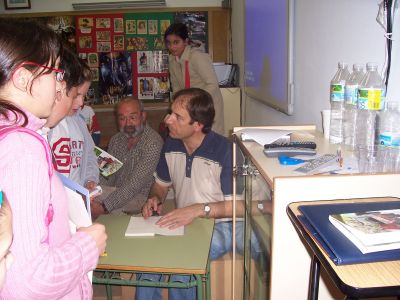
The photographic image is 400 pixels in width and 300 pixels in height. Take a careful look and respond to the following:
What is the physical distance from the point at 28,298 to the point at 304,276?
69 cm

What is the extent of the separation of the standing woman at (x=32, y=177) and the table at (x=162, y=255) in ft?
2.11

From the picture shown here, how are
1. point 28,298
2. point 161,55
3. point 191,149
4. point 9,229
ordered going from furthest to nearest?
point 161,55
point 191,149
point 28,298
point 9,229

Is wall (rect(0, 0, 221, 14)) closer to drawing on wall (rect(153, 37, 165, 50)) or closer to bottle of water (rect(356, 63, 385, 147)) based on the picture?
drawing on wall (rect(153, 37, 165, 50))

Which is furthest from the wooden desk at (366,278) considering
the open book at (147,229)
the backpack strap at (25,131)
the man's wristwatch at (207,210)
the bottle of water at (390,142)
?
the man's wristwatch at (207,210)

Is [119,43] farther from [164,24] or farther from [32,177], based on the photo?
[32,177]

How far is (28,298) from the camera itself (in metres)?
0.71

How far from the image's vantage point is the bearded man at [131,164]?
2377 mm

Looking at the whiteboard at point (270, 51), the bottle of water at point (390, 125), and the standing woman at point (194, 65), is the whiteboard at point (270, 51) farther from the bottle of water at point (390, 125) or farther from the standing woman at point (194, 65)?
Answer: the bottle of water at point (390, 125)

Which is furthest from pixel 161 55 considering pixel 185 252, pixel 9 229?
pixel 9 229

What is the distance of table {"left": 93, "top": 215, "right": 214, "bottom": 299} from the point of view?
144 centimetres

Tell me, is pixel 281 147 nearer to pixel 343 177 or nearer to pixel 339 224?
pixel 343 177

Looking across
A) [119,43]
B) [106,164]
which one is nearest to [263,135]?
[106,164]

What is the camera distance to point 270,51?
2.54 m

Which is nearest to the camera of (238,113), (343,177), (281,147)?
(343,177)
